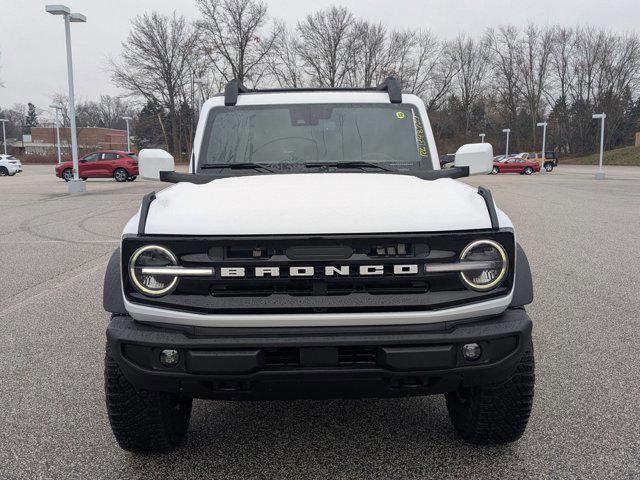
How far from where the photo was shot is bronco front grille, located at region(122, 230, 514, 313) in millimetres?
2361

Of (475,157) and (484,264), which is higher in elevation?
(475,157)

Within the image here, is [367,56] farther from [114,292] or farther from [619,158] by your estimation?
[114,292]

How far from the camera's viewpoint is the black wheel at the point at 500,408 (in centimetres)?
267

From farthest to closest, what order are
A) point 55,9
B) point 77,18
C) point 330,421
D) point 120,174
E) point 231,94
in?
point 120,174, point 77,18, point 55,9, point 231,94, point 330,421

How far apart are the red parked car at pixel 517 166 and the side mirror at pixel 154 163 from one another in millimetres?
43780

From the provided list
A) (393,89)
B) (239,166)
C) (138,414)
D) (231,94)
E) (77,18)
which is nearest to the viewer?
(138,414)

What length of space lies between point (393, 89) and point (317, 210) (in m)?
2.20

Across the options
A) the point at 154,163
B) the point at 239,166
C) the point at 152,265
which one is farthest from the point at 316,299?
the point at 154,163

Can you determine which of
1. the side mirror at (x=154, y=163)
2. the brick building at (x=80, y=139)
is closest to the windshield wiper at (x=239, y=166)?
the side mirror at (x=154, y=163)

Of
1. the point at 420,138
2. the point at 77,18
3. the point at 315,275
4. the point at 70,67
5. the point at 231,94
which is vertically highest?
the point at 77,18

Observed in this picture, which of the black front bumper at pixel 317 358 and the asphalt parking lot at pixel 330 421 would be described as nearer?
the black front bumper at pixel 317 358

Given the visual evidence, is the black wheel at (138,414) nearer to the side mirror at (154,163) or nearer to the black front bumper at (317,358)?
the black front bumper at (317,358)

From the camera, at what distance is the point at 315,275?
2.38m

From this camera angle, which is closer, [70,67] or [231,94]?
[231,94]
